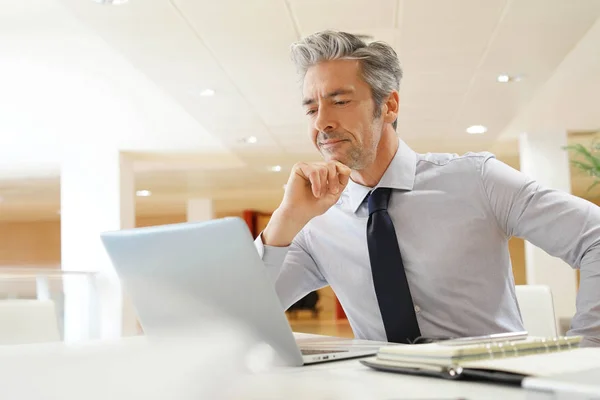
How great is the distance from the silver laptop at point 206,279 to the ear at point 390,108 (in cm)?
85

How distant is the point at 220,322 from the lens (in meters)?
0.94

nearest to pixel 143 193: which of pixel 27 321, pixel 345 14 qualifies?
pixel 345 14

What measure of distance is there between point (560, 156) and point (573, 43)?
3144 millimetres

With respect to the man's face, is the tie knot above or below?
below

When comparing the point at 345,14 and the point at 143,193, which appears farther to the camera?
the point at 143,193

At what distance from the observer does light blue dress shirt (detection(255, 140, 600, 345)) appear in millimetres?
1533

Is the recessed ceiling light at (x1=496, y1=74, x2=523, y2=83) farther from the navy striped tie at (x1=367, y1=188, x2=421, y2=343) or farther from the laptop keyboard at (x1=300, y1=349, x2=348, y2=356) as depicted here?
the laptop keyboard at (x1=300, y1=349, x2=348, y2=356)

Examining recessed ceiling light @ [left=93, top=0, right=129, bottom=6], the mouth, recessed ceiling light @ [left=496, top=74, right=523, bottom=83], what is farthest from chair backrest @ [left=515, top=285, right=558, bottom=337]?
recessed ceiling light @ [left=496, top=74, right=523, bottom=83]

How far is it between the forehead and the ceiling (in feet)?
7.48

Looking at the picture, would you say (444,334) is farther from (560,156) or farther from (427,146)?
(427,146)

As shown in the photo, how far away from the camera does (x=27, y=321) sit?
210cm

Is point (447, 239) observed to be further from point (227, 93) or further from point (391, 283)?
point (227, 93)

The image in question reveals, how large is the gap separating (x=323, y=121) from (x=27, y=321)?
1151 millimetres

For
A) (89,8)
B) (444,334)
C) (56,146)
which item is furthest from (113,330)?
(444,334)
